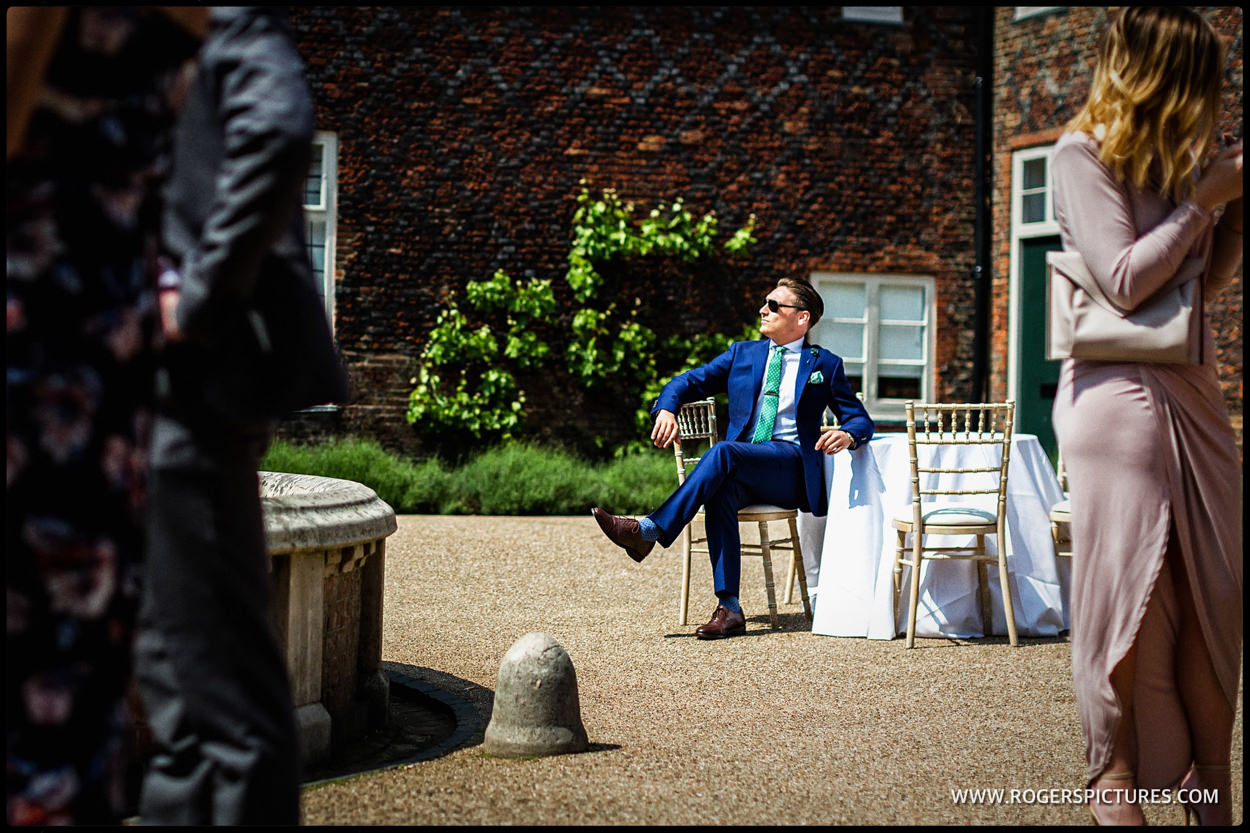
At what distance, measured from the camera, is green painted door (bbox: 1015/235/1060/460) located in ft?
46.5

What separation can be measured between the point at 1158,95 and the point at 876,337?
1192cm

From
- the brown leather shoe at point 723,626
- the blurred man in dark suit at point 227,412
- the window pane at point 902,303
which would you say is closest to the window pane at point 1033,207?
the window pane at point 902,303

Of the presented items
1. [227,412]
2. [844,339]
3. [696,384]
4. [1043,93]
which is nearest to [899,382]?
[844,339]

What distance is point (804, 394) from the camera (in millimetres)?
6520

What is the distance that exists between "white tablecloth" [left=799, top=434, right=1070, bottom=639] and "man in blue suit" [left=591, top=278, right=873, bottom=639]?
17cm

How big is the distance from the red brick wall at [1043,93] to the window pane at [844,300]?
1557 millimetres

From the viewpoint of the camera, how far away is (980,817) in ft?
11.0

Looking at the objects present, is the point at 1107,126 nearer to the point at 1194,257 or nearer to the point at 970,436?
the point at 1194,257

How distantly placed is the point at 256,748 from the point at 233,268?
0.79 metres

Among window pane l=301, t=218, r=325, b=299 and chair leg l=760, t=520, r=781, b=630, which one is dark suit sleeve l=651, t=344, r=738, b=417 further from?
window pane l=301, t=218, r=325, b=299

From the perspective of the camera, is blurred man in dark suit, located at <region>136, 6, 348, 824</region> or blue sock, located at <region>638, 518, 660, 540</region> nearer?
blurred man in dark suit, located at <region>136, 6, 348, 824</region>

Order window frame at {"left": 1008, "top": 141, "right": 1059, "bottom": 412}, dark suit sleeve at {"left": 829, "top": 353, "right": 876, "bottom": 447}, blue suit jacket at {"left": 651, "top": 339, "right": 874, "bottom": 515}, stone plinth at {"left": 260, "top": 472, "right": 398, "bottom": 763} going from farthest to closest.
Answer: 1. window frame at {"left": 1008, "top": 141, "right": 1059, "bottom": 412}
2. blue suit jacket at {"left": 651, "top": 339, "right": 874, "bottom": 515}
3. dark suit sleeve at {"left": 829, "top": 353, "right": 876, "bottom": 447}
4. stone plinth at {"left": 260, "top": 472, "right": 398, "bottom": 763}

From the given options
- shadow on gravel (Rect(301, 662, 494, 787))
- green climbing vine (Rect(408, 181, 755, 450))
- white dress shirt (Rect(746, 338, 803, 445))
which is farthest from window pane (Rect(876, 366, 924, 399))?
shadow on gravel (Rect(301, 662, 494, 787))

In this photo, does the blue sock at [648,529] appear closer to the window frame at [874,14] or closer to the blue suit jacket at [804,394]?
the blue suit jacket at [804,394]
